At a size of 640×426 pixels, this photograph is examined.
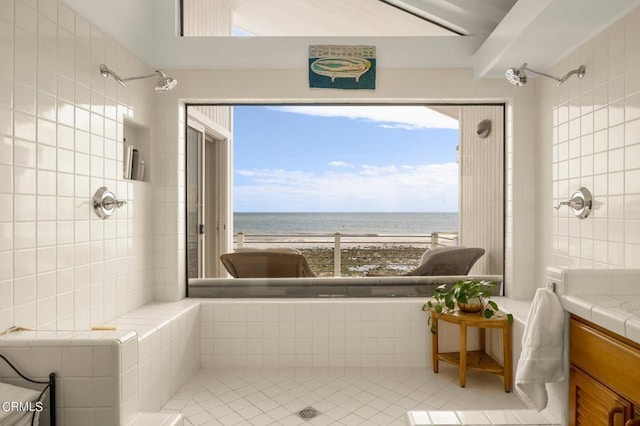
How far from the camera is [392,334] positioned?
302 centimetres

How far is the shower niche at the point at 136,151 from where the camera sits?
280cm

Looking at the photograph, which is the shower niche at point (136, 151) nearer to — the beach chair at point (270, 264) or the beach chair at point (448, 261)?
the beach chair at point (270, 264)

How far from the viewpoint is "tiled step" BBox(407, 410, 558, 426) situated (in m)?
1.69

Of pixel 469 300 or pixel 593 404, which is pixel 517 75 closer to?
pixel 469 300

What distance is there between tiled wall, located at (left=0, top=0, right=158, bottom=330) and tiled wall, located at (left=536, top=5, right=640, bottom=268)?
288 cm

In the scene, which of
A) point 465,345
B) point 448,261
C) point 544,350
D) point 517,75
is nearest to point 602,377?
point 544,350

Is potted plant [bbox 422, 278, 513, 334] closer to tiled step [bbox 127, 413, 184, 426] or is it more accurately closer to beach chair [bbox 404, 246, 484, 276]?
beach chair [bbox 404, 246, 484, 276]

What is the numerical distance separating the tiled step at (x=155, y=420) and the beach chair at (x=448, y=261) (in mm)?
2026

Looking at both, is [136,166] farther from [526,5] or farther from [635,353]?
[635,353]

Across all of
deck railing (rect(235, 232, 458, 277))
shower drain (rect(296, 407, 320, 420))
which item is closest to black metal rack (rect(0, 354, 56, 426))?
shower drain (rect(296, 407, 320, 420))

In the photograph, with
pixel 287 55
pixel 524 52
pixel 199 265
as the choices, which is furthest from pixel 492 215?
pixel 199 265

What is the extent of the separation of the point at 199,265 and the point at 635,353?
2.86 meters

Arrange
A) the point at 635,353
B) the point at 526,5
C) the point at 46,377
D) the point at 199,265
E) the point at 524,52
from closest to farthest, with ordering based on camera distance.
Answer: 1. the point at 635,353
2. the point at 46,377
3. the point at 526,5
4. the point at 524,52
5. the point at 199,265

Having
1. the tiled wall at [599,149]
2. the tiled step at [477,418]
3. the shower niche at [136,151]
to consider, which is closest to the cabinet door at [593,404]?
the tiled step at [477,418]
